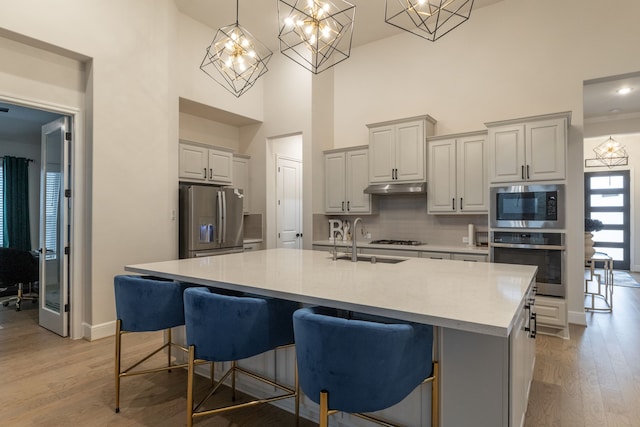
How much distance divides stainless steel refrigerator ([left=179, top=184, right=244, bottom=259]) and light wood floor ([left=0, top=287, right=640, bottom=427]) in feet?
4.10

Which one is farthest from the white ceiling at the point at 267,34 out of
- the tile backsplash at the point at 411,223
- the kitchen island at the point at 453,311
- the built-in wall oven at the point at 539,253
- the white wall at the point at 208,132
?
the kitchen island at the point at 453,311

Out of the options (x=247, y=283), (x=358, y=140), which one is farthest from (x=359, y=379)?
(x=358, y=140)

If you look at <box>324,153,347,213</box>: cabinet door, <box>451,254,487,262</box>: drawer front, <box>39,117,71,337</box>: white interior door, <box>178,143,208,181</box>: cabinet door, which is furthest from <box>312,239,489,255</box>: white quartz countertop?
<box>39,117,71,337</box>: white interior door

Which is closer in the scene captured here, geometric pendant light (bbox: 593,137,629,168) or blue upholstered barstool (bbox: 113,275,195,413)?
blue upholstered barstool (bbox: 113,275,195,413)

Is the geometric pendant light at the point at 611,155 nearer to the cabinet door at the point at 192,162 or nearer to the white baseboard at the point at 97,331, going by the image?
the cabinet door at the point at 192,162

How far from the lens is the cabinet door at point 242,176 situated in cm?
576

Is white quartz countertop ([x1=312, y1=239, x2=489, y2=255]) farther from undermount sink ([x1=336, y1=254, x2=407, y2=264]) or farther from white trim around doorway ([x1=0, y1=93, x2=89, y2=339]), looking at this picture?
white trim around doorway ([x1=0, y1=93, x2=89, y2=339])

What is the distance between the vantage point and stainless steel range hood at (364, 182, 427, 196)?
15.0ft

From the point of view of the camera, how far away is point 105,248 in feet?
12.3

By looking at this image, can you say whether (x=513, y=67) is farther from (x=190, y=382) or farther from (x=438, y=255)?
(x=190, y=382)

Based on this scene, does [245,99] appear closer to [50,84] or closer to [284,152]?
[284,152]

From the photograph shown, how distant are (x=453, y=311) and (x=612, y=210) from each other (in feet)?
30.8

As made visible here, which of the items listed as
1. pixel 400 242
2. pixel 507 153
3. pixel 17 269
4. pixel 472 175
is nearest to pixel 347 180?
pixel 400 242

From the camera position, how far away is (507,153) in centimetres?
388
